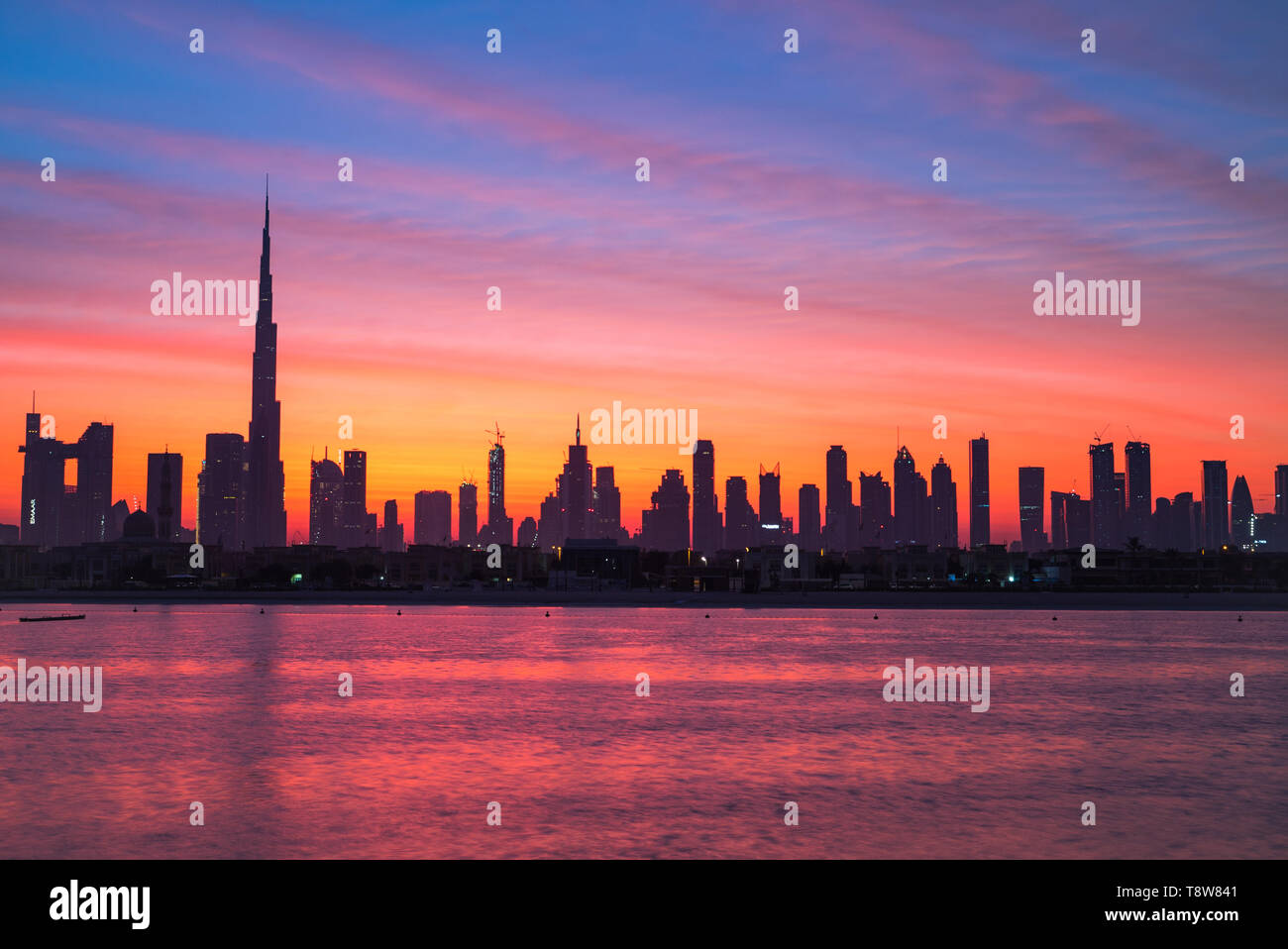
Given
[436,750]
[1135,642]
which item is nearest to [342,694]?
[436,750]

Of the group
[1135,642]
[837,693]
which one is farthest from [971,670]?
[1135,642]

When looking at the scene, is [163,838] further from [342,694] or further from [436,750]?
[342,694]

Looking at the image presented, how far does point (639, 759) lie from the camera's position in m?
36.7

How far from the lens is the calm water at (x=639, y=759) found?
1028 inches

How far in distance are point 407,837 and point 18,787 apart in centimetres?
1491

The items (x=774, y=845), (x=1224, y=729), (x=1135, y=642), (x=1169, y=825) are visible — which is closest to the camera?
(x=774, y=845)

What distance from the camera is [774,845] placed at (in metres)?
25.0

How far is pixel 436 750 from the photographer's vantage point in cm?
3819

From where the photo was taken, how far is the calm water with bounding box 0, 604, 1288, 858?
26109 millimetres
